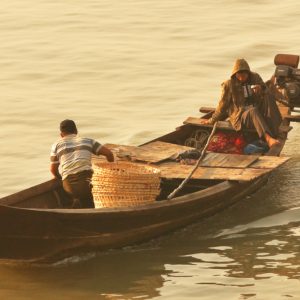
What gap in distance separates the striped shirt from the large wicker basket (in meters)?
0.25

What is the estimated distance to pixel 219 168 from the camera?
13312 mm

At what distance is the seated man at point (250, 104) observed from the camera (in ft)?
46.8

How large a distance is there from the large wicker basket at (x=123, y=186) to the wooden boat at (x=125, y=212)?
15 centimetres

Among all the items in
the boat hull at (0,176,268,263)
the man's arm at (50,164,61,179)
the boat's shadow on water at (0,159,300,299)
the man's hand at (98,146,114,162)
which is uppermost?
the man's hand at (98,146,114,162)

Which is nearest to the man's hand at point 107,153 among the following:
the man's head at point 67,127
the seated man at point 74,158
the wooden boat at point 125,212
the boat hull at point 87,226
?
the seated man at point 74,158

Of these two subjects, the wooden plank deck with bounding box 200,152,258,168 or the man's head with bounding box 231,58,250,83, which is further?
the man's head with bounding box 231,58,250,83

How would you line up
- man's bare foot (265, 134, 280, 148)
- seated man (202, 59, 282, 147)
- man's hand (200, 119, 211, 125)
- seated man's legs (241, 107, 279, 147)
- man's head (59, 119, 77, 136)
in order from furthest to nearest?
man's hand (200, 119, 211, 125) < seated man (202, 59, 282, 147) < seated man's legs (241, 107, 279, 147) < man's bare foot (265, 134, 280, 148) < man's head (59, 119, 77, 136)

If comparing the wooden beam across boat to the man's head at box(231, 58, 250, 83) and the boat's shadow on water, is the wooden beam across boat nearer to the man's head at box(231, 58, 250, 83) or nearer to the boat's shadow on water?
the boat's shadow on water

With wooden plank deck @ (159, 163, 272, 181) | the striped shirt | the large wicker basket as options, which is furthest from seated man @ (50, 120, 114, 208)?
wooden plank deck @ (159, 163, 272, 181)

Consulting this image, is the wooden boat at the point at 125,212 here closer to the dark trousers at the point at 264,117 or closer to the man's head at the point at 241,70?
the dark trousers at the point at 264,117

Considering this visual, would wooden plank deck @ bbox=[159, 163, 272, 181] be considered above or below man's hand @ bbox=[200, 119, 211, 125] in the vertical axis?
below

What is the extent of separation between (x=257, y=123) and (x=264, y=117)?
8.2 inches

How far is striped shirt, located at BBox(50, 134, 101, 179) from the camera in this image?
41.2 feet

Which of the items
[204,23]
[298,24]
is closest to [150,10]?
[204,23]
